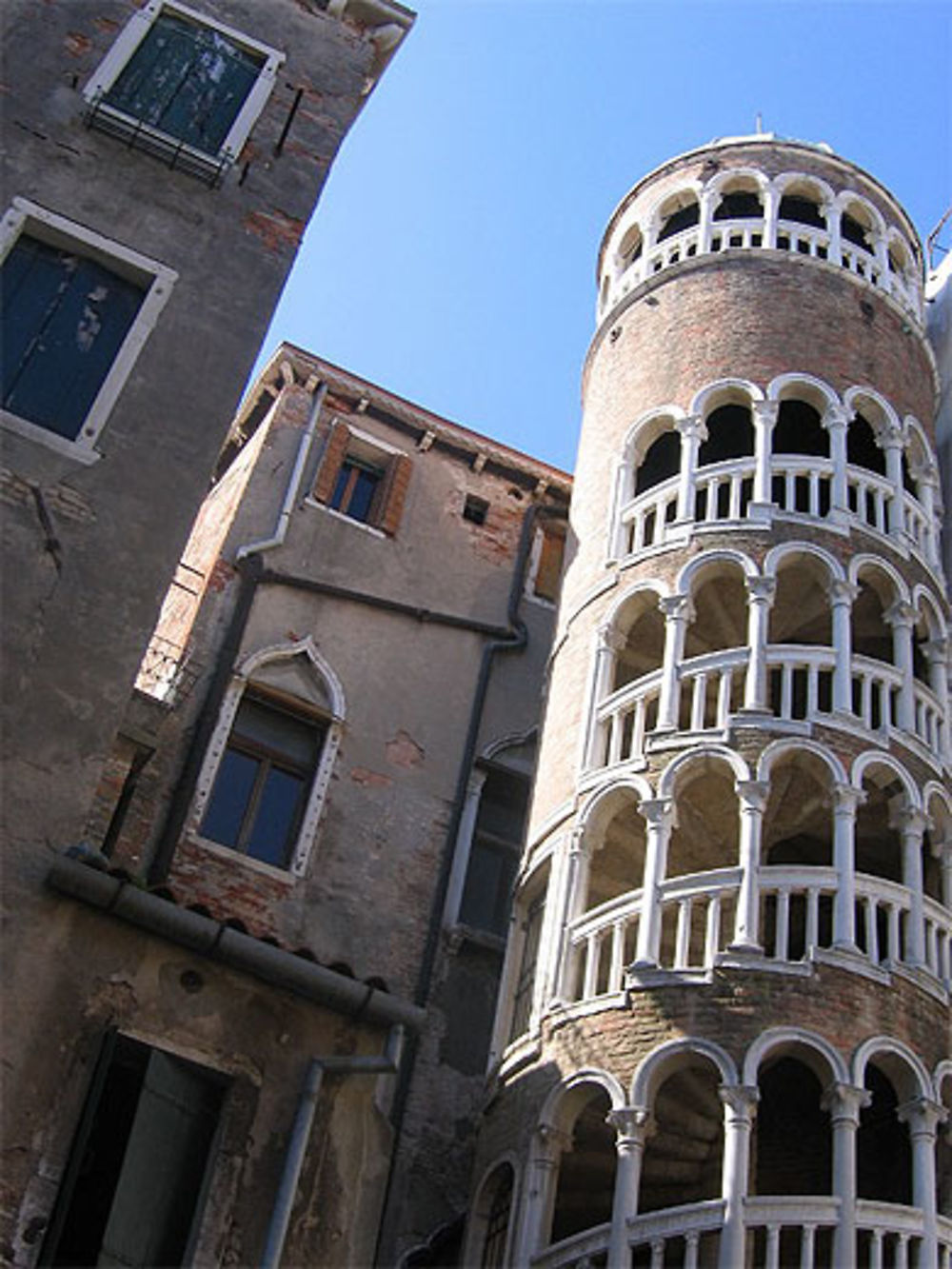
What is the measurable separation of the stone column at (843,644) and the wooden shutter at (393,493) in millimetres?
6112

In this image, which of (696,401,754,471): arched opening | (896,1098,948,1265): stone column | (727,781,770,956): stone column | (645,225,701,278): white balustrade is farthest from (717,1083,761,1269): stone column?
(645,225,701,278): white balustrade

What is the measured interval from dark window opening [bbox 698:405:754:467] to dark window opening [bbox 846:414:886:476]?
118 cm

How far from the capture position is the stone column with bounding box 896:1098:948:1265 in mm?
13062

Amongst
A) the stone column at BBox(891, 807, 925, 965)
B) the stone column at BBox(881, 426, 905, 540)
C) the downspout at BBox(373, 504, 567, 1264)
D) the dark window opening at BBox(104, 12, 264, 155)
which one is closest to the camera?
the stone column at BBox(891, 807, 925, 965)

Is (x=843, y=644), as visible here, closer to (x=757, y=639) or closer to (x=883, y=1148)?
(x=757, y=639)

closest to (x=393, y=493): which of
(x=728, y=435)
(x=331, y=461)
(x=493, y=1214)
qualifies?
(x=331, y=461)

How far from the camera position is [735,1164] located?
43.1 feet

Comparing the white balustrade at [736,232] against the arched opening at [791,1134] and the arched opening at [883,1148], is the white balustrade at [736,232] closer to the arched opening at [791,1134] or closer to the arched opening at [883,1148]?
the arched opening at [791,1134]

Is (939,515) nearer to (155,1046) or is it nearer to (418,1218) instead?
(418,1218)

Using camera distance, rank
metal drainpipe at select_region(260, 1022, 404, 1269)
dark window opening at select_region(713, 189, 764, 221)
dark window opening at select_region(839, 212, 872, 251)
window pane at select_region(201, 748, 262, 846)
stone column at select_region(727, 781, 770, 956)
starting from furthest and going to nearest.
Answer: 1. dark window opening at select_region(839, 212, 872, 251)
2. dark window opening at select_region(713, 189, 764, 221)
3. window pane at select_region(201, 748, 262, 846)
4. stone column at select_region(727, 781, 770, 956)
5. metal drainpipe at select_region(260, 1022, 404, 1269)

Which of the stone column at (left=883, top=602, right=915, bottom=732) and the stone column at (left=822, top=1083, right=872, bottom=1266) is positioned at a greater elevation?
the stone column at (left=883, top=602, right=915, bottom=732)

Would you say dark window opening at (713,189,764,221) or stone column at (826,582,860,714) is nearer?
stone column at (826,582,860,714)

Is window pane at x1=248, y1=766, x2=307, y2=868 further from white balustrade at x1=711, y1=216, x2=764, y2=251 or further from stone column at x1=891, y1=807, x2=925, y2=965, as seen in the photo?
white balustrade at x1=711, y1=216, x2=764, y2=251

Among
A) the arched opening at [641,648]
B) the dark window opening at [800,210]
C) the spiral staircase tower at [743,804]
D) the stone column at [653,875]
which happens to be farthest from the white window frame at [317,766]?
the dark window opening at [800,210]
